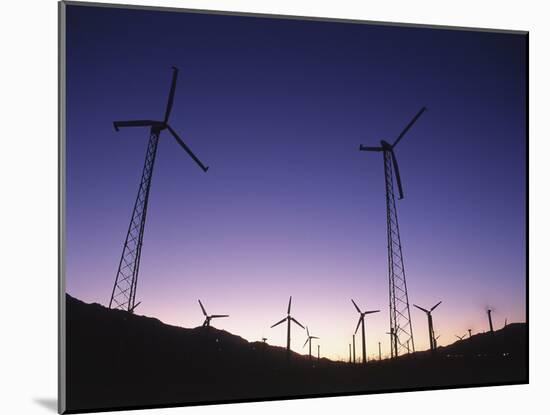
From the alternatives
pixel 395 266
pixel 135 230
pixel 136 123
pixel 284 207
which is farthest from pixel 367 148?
pixel 135 230

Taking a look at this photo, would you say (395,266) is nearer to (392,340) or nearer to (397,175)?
(392,340)

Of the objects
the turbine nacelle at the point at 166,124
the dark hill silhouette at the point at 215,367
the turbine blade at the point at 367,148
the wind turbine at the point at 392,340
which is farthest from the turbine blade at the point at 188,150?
the wind turbine at the point at 392,340

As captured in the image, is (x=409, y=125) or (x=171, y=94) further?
(x=409, y=125)

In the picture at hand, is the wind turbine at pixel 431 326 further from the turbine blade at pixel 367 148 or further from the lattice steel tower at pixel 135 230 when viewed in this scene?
the lattice steel tower at pixel 135 230

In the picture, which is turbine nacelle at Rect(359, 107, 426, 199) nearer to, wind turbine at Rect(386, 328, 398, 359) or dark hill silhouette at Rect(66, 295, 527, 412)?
wind turbine at Rect(386, 328, 398, 359)

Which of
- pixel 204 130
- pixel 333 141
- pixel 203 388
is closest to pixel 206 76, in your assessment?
pixel 204 130

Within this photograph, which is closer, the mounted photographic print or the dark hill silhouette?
the dark hill silhouette

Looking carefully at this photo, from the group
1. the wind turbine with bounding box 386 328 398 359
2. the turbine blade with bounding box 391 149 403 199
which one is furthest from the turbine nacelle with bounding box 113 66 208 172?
the wind turbine with bounding box 386 328 398 359
